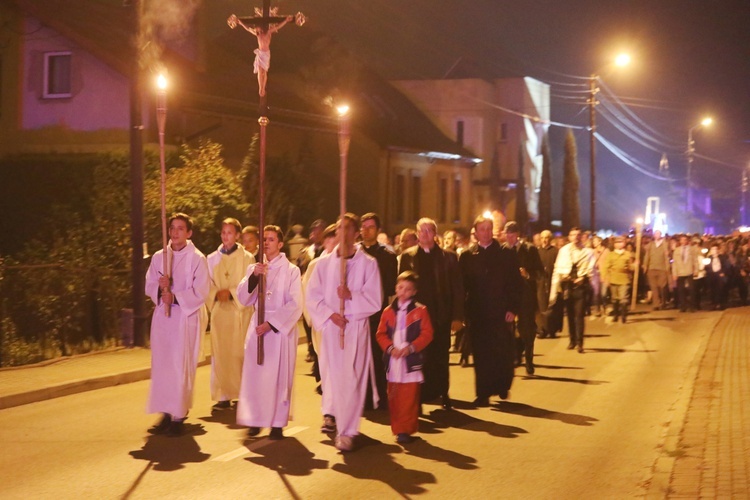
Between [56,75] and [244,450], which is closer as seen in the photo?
[244,450]

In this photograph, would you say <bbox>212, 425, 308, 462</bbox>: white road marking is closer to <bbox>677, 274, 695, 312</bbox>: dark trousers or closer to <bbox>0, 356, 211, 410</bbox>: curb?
<bbox>0, 356, 211, 410</bbox>: curb

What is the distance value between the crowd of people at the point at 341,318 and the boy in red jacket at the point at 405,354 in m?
0.01

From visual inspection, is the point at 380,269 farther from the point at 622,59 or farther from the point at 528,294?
the point at 622,59

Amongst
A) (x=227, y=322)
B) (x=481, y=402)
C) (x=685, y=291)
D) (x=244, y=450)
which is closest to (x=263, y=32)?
(x=227, y=322)

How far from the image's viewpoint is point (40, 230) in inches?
795

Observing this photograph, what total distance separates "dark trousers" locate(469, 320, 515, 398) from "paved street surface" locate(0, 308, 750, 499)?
0.27 m

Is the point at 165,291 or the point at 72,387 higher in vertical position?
the point at 165,291

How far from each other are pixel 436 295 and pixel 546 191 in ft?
181

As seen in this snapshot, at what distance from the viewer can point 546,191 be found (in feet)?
212

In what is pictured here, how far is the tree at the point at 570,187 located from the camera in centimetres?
6662

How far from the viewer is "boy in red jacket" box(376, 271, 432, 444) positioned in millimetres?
8930

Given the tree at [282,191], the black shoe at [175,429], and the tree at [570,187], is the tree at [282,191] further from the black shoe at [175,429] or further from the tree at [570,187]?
the tree at [570,187]

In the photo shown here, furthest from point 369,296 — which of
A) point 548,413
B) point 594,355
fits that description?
point 594,355

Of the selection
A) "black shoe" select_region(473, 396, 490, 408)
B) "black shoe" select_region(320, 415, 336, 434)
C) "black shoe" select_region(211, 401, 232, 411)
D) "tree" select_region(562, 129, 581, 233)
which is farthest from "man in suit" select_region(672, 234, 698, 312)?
"tree" select_region(562, 129, 581, 233)
